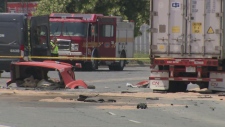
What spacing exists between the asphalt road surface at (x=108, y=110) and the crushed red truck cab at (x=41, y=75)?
765 millimetres

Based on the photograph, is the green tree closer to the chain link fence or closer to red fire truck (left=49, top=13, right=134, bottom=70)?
red fire truck (left=49, top=13, right=134, bottom=70)

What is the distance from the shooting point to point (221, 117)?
17.2m

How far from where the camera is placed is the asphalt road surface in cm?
1552

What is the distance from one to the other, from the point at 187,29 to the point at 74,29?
57.6 ft

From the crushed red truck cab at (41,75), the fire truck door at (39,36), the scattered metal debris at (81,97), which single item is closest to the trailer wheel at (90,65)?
the fire truck door at (39,36)

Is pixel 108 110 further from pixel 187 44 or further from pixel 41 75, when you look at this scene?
pixel 41 75

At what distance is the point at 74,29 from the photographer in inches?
1644

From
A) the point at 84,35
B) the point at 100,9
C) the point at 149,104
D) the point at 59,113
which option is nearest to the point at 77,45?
the point at 84,35

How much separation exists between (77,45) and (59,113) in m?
24.5

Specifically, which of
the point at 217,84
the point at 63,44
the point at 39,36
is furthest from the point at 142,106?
the point at 63,44

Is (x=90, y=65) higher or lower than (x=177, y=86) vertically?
lower

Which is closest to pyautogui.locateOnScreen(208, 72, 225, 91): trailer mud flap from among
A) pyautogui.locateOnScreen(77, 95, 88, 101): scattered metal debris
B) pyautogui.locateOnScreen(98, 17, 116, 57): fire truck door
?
pyautogui.locateOnScreen(77, 95, 88, 101): scattered metal debris

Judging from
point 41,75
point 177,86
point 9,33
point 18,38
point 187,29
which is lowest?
point 177,86

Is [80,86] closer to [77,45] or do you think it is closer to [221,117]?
[221,117]
